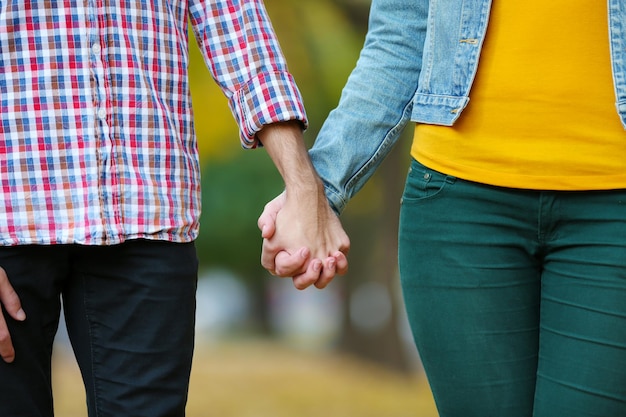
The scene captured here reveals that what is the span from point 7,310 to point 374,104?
3.40 ft

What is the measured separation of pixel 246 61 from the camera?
2391 mm

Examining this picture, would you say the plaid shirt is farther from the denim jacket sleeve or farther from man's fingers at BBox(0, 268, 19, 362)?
the denim jacket sleeve

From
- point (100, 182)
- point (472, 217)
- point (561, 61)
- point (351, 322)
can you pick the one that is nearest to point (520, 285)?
point (472, 217)

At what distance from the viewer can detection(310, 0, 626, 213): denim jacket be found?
225 cm

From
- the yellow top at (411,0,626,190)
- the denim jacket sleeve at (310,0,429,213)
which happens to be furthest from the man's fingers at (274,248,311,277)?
the yellow top at (411,0,626,190)

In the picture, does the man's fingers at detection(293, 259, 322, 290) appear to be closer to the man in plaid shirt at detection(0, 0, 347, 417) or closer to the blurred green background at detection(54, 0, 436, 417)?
the man in plaid shirt at detection(0, 0, 347, 417)

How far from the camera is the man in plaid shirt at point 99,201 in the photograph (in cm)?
207

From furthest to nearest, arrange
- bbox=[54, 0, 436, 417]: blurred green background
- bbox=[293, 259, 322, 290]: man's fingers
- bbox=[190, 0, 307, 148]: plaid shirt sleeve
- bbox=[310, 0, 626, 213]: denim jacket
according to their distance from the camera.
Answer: bbox=[54, 0, 436, 417]: blurred green background < bbox=[293, 259, 322, 290]: man's fingers < bbox=[190, 0, 307, 148]: plaid shirt sleeve < bbox=[310, 0, 626, 213]: denim jacket

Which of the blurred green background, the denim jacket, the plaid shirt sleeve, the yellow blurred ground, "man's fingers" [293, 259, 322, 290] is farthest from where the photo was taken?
the blurred green background

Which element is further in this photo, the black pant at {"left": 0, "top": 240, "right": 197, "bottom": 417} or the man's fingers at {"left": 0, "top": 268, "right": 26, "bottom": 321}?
the black pant at {"left": 0, "top": 240, "right": 197, "bottom": 417}

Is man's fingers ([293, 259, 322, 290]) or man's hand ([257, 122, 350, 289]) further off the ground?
man's hand ([257, 122, 350, 289])

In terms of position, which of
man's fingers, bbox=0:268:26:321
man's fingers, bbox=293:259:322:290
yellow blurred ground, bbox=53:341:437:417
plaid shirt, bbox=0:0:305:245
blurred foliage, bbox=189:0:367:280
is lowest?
yellow blurred ground, bbox=53:341:437:417

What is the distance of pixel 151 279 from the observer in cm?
217

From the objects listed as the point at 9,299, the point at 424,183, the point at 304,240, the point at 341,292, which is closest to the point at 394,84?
the point at 424,183
